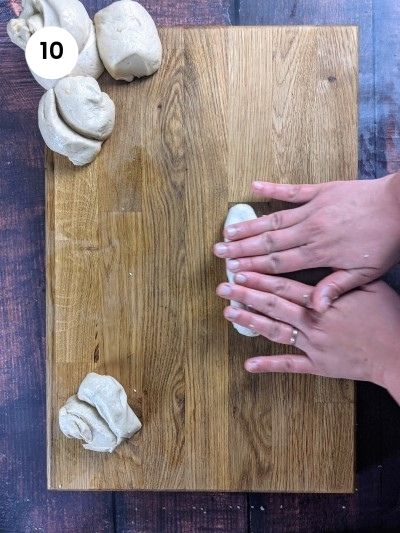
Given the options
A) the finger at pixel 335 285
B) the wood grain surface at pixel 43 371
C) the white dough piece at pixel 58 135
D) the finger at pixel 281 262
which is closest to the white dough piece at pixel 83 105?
the white dough piece at pixel 58 135

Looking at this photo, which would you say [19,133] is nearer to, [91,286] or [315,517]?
[91,286]

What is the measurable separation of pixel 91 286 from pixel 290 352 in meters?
0.33

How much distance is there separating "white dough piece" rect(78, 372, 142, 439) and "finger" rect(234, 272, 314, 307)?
249mm

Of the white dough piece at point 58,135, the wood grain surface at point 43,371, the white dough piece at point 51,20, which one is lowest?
the wood grain surface at point 43,371

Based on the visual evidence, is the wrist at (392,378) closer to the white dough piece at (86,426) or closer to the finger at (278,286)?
the finger at (278,286)

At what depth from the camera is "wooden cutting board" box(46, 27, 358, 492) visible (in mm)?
836

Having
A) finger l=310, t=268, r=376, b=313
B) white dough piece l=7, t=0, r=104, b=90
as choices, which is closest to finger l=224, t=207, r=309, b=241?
finger l=310, t=268, r=376, b=313

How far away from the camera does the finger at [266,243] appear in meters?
0.79

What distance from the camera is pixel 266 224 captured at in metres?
0.81

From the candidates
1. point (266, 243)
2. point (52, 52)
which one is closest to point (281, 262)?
point (266, 243)

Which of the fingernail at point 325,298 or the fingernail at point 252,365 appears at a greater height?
the fingernail at point 325,298

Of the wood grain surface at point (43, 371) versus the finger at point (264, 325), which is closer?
the finger at point (264, 325)

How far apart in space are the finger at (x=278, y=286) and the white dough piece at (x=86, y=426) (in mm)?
298

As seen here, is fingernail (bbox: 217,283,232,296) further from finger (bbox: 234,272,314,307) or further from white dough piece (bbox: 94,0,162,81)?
white dough piece (bbox: 94,0,162,81)
